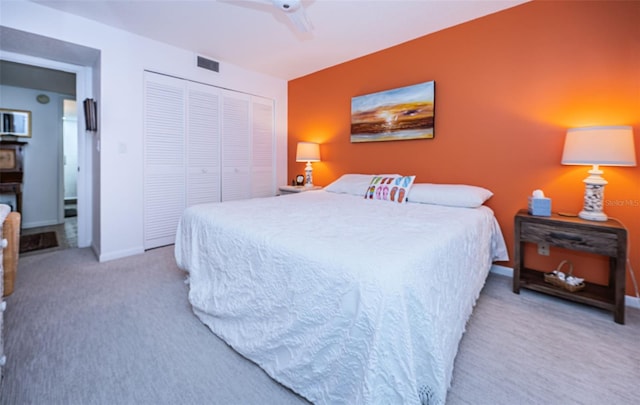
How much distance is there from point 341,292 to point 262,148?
356 centimetres

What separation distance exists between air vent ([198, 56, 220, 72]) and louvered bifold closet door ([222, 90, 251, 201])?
287 mm

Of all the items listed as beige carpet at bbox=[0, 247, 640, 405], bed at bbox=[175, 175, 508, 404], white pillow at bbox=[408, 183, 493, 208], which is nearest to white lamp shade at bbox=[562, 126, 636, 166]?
white pillow at bbox=[408, 183, 493, 208]

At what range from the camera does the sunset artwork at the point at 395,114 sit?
9.65 feet

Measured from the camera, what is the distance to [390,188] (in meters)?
2.69

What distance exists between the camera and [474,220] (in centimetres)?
195

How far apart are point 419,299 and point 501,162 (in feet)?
7.05

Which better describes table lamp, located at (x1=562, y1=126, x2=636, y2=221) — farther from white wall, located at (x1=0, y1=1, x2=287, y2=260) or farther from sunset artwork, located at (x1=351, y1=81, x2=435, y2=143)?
white wall, located at (x1=0, y1=1, x2=287, y2=260)

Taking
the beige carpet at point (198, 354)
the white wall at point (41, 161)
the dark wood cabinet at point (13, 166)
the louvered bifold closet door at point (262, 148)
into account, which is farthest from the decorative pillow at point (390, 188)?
the white wall at point (41, 161)

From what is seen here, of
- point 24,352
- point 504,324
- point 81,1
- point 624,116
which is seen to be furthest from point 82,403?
point 624,116

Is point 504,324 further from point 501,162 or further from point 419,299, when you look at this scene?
point 501,162

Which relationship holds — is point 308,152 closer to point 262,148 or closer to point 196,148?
point 262,148

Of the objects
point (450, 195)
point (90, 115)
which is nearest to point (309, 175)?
point (450, 195)

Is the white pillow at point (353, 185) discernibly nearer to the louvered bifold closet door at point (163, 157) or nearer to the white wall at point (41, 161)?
the louvered bifold closet door at point (163, 157)

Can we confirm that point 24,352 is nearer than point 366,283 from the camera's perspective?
No
